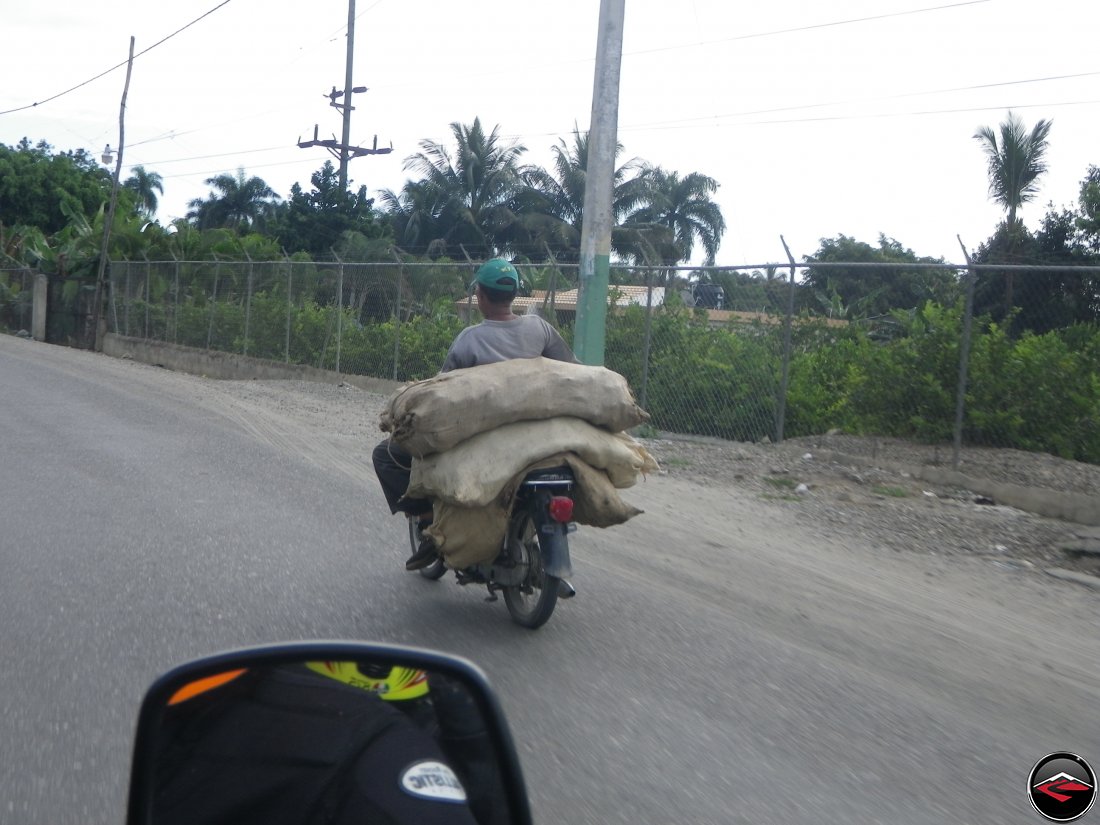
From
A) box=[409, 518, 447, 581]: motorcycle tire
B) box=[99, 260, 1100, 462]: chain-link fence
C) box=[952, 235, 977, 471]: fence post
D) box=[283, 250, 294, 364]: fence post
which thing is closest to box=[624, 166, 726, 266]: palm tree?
box=[283, 250, 294, 364]: fence post

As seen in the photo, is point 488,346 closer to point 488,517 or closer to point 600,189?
point 488,517

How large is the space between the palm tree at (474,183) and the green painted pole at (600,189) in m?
40.7

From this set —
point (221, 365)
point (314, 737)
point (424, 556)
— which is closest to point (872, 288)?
point (424, 556)

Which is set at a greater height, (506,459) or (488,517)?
(506,459)

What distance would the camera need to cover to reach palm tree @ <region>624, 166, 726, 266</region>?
5447cm

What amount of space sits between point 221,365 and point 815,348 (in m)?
16.3

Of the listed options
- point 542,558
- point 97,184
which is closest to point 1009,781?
point 542,558

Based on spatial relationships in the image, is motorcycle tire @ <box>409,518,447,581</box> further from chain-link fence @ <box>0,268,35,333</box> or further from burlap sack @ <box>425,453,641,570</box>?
chain-link fence @ <box>0,268,35,333</box>

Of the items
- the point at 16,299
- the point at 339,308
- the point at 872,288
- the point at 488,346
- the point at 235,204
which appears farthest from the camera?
the point at 235,204

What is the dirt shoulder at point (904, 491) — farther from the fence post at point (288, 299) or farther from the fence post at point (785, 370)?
the fence post at point (288, 299)

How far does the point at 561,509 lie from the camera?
511cm

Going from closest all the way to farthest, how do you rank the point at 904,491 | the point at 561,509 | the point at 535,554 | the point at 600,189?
the point at 561,509 < the point at 535,554 < the point at 904,491 < the point at 600,189

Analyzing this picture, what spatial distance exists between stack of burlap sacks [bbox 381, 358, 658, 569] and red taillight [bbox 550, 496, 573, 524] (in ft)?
0.72

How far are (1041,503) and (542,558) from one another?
6.14 metres
